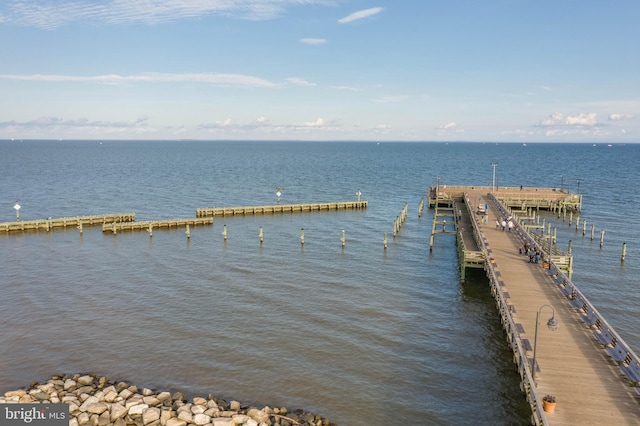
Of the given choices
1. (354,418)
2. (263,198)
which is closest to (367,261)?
(354,418)

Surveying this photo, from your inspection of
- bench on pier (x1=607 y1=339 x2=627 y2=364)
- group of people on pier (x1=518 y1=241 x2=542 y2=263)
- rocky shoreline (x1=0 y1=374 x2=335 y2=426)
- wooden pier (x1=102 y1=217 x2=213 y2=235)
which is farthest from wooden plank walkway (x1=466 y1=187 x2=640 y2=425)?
wooden pier (x1=102 y1=217 x2=213 y2=235)

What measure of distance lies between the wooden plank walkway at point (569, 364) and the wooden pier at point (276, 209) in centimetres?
4642

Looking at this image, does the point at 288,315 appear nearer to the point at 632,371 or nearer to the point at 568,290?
the point at 568,290

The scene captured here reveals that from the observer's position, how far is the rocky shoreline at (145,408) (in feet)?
73.0

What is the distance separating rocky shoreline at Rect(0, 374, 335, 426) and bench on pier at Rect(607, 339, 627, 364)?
13.9m

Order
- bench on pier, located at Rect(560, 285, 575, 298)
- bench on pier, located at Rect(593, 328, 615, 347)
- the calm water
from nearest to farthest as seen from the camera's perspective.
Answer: bench on pier, located at Rect(593, 328, 615, 347)
the calm water
bench on pier, located at Rect(560, 285, 575, 298)

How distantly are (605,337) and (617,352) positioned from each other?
1.71m

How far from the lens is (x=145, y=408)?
75.7ft

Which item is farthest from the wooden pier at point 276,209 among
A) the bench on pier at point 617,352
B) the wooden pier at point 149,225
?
the bench on pier at point 617,352

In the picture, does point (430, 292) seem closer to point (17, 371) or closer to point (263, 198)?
point (17, 371)

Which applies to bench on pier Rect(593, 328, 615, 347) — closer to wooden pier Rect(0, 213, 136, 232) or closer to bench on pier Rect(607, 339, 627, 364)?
bench on pier Rect(607, 339, 627, 364)

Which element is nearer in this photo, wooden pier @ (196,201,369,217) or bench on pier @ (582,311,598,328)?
bench on pier @ (582,311,598,328)

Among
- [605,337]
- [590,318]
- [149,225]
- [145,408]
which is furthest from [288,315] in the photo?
[149,225]

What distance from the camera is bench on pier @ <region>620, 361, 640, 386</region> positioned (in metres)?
21.4
